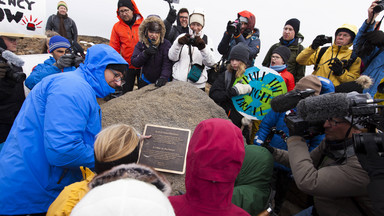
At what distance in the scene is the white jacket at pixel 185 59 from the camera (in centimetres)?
437

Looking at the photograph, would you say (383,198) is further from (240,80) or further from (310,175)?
(240,80)

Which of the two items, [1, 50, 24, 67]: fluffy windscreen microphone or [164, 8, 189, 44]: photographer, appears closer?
[1, 50, 24, 67]: fluffy windscreen microphone

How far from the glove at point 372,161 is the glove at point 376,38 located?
10.5 ft

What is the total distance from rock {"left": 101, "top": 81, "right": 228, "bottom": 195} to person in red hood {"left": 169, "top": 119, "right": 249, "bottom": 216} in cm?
212

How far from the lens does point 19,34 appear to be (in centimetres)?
462

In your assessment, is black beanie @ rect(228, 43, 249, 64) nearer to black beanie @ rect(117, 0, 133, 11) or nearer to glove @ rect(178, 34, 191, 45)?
glove @ rect(178, 34, 191, 45)

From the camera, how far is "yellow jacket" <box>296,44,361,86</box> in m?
4.14

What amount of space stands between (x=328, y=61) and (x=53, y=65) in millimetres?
4892

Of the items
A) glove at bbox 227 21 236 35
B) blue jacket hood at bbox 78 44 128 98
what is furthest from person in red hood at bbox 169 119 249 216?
glove at bbox 227 21 236 35

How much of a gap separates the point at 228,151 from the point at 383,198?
106 cm

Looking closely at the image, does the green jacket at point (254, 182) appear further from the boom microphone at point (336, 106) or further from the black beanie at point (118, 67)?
the black beanie at point (118, 67)

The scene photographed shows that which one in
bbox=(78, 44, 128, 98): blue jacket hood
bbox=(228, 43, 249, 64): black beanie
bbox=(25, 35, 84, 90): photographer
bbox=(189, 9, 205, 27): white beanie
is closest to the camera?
bbox=(78, 44, 128, 98): blue jacket hood

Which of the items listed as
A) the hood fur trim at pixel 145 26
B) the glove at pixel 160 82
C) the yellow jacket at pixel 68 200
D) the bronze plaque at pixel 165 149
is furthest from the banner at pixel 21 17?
the yellow jacket at pixel 68 200

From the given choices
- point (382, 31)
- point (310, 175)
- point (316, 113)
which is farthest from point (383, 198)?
point (382, 31)
